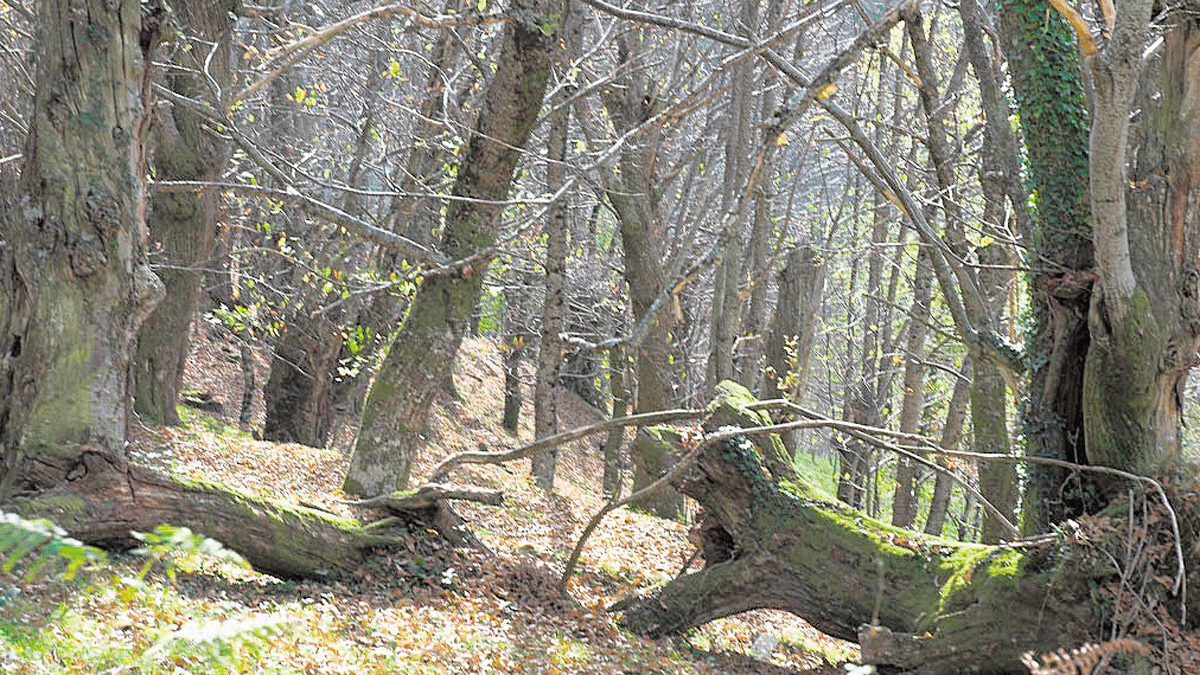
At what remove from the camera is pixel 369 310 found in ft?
45.4

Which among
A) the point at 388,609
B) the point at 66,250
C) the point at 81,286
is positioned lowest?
the point at 388,609

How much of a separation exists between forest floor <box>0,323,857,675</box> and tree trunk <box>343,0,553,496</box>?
59 cm

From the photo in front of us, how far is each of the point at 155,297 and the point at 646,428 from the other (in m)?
3.55

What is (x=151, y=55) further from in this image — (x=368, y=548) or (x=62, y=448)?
(x=368, y=548)

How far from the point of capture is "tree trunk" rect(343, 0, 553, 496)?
28.9 feet

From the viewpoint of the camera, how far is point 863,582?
6.88 m

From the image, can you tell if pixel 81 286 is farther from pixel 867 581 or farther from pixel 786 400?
pixel 867 581

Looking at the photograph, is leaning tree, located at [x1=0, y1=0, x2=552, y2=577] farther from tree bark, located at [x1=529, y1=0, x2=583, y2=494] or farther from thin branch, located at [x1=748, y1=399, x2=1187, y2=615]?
tree bark, located at [x1=529, y1=0, x2=583, y2=494]

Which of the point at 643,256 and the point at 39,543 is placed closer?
the point at 39,543

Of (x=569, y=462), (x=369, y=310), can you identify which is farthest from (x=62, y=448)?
(x=569, y=462)

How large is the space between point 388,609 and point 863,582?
10.0 feet

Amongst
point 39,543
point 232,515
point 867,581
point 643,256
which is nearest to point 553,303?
point 643,256

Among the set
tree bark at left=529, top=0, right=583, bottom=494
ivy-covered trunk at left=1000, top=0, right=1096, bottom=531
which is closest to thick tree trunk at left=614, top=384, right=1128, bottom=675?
ivy-covered trunk at left=1000, top=0, right=1096, bottom=531

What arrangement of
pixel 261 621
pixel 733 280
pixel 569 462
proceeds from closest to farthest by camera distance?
pixel 261 621, pixel 733 280, pixel 569 462
